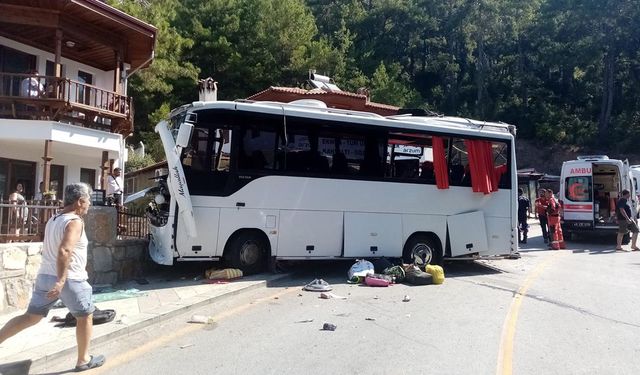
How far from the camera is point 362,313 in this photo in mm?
8367

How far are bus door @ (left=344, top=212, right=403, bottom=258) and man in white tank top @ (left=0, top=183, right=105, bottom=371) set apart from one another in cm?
662

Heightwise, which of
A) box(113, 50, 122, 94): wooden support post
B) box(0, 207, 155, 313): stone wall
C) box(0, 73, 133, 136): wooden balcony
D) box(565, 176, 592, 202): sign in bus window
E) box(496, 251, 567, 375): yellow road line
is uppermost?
box(113, 50, 122, 94): wooden support post

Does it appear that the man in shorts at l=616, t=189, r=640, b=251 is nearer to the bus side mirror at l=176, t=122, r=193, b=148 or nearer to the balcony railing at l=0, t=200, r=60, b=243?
the bus side mirror at l=176, t=122, r=193, b=148

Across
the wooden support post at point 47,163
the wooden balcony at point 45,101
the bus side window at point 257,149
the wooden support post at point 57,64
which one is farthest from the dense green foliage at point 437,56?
the bus side window at point 257,149

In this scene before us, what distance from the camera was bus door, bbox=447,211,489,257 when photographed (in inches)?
488

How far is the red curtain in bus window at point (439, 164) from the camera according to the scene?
12133 millimetres

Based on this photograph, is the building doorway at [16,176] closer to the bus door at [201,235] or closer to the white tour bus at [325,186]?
the white tour bus at [325,186]

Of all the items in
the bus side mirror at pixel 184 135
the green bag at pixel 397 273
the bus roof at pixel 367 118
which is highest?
the bus roof at pixel 367 118

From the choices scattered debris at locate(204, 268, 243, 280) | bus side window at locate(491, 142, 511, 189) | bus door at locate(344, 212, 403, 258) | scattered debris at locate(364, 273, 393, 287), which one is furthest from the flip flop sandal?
bus side window at locate(491, 142, 511, 189)

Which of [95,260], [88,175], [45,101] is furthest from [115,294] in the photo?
[88,175]

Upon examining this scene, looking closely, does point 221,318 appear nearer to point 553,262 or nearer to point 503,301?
point 503,301

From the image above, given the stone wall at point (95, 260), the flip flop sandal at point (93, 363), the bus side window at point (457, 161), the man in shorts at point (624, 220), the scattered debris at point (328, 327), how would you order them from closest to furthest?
the flip flop sandal at point (93, 363)
the scattered debris at point (328, 327)
the stone wall at point (95, 260)
the bus side window at point (457, 161)
the man in shorts at point (624, 220)

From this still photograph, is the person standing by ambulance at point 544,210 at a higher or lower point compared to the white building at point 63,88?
lower

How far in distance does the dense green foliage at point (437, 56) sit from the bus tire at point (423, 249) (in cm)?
1819
